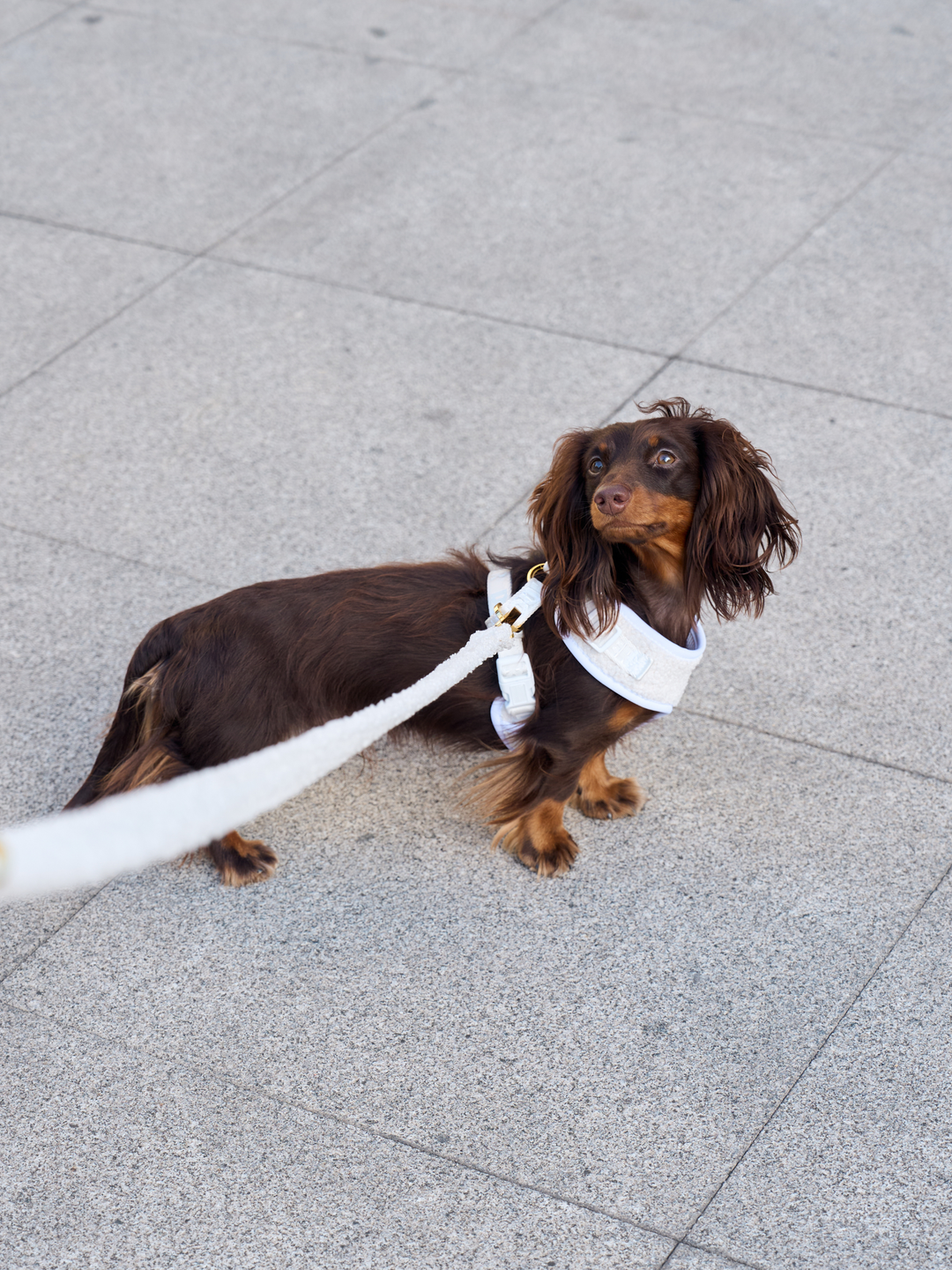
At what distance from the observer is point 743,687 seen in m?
3.84

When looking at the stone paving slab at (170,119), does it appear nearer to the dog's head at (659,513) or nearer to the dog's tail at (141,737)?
the dog's tail at (141,737)

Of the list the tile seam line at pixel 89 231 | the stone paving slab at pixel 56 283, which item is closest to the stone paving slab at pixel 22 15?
the tile seam line at pixel 89 231

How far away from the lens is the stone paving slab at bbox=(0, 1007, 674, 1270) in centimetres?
252

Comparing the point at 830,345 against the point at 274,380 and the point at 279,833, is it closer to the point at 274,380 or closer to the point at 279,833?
the point at 274,380

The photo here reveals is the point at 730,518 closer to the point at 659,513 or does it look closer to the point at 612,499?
the point at 659,513

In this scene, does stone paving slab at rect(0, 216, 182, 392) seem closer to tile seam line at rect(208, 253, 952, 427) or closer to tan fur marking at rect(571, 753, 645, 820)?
tile seam line at rect(208, 253, 952, 427)

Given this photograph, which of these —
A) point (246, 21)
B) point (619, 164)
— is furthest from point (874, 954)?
point (246, 21)

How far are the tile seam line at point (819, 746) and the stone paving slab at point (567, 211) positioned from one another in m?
1.96

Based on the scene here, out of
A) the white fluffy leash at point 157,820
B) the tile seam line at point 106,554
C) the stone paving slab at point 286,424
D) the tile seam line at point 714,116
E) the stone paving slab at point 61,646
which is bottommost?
the stone paving slab at point 61,646

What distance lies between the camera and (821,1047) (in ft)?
9.49

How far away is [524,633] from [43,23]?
6.20m

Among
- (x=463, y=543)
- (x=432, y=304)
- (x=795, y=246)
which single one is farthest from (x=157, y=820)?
(x=795, y=246)

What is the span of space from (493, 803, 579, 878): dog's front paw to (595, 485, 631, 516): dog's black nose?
911 mm

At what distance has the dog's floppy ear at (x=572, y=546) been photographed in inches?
112
